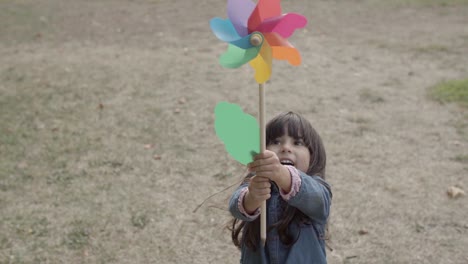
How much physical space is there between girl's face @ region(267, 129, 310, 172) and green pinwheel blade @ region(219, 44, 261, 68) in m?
0.41

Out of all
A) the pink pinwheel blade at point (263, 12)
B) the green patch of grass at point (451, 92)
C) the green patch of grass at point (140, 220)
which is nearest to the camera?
the pink pinwheel blade at point (263, 12)

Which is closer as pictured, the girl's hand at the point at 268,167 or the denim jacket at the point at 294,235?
the girl's hand at the point at 268,167

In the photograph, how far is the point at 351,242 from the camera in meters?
2.87

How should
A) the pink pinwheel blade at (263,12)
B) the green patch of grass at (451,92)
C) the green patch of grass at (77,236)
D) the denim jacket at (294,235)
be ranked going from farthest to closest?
the green patch of grass at (451,92) < the green patch of grass at (77,236) < the denim jacket at (294,235) < the pink pinwheel blade at (263,12)

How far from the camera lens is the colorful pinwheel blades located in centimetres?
145

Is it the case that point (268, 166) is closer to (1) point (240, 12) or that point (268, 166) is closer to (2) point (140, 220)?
(1) point (240, 12)

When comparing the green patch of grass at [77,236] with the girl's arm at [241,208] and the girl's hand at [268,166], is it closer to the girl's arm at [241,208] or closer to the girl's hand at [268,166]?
the girl's arm at [241,208]

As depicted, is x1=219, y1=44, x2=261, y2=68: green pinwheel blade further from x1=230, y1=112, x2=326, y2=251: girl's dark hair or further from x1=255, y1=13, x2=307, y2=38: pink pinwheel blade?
x1=230, y1=112, x2=326, y2=251: girl's dark hair

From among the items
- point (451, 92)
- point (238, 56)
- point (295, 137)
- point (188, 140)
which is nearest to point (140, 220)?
point (188, 140)

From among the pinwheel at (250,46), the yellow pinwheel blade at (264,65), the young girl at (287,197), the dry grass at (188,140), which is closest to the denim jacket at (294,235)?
the young girl at (287,197)

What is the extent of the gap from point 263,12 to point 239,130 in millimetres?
324

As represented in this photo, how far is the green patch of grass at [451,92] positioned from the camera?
15.1 ft

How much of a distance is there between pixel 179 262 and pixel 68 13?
6.65 m

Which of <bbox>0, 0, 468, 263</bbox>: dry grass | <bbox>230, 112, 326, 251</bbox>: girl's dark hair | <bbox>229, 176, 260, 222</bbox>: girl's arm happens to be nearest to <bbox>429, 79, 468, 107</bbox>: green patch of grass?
<bbox>0, 0, 468, 263</bbox>: dry grass
